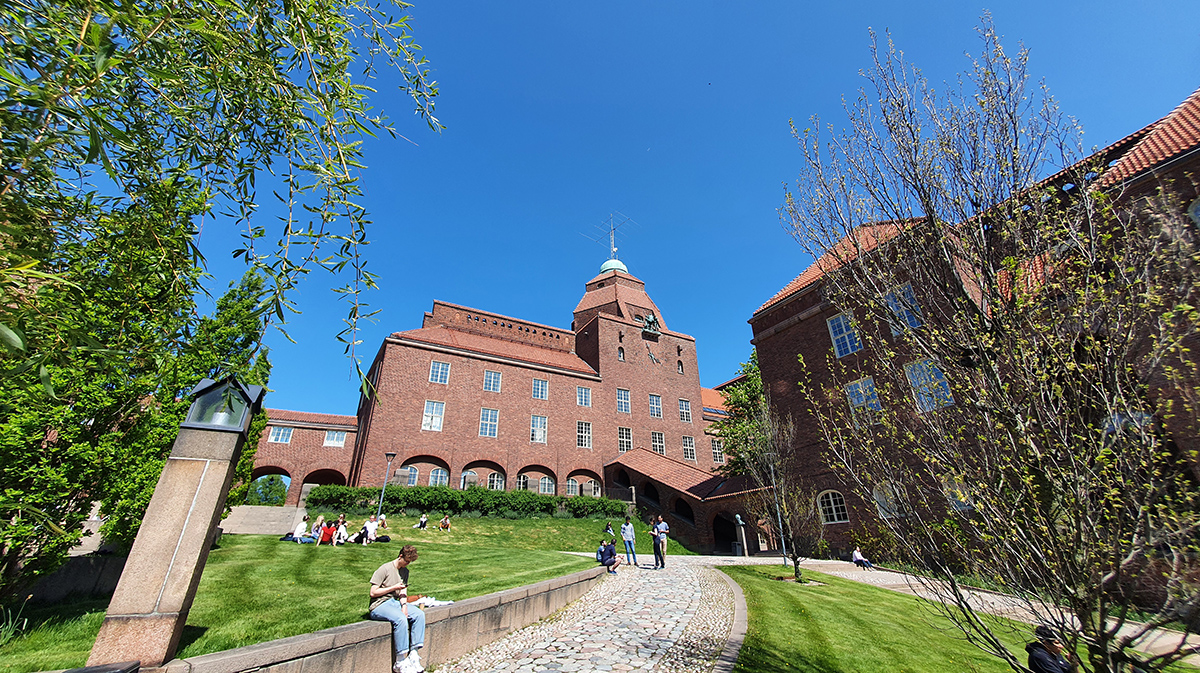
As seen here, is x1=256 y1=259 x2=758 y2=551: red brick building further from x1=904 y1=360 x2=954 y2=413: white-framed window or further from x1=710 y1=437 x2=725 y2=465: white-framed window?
x1=904 y1=360 x2=954 y2=413: white-framed window

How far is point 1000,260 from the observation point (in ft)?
14.6

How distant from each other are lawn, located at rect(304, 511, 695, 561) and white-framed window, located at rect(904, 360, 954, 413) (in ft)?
56.8

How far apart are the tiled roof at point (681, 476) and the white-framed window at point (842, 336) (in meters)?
7.99

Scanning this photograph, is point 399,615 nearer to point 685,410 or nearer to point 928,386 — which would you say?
point 928,386

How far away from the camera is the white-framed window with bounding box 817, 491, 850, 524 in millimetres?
19422

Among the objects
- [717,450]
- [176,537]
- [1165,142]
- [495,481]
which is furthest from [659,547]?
[717,450]

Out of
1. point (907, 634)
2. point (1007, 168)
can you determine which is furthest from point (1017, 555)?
point (907, 634)

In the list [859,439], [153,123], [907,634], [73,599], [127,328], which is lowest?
[907,634]

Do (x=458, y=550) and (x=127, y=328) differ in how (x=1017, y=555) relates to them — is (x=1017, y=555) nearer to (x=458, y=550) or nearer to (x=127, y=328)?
(x=127, y=328)

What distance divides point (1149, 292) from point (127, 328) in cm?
757

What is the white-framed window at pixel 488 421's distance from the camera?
1227 inches

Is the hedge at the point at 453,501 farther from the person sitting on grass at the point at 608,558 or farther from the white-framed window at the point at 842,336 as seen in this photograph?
the white-framed window at the point at 842,336

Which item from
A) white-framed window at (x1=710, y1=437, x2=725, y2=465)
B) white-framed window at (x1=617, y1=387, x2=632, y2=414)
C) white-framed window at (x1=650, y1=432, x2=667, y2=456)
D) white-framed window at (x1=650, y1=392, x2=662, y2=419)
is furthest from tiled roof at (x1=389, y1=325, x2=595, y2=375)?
white-framed window at (x1=710, y1=437, x2=725, y2=465)

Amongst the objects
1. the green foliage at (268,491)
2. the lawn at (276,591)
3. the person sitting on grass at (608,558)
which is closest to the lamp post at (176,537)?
the lawn at (276,591)
